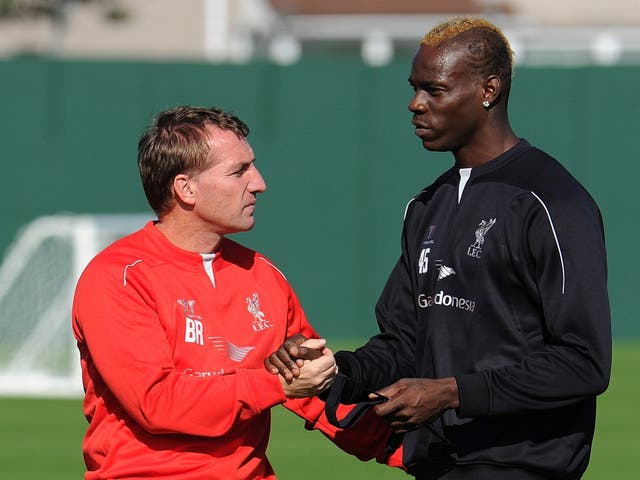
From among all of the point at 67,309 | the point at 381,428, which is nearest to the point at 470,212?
the point at 381,428

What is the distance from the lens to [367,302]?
1510 centimetres

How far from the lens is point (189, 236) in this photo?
182 inches

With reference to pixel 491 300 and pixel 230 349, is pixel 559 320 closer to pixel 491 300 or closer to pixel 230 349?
pixel 491 300

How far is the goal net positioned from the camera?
12.2m

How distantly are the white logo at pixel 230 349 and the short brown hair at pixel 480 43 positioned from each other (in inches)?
44.2

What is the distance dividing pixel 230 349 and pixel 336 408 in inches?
16.5

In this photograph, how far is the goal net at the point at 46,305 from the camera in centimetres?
1223

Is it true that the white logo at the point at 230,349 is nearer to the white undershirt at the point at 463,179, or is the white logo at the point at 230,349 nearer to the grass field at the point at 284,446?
the white undershirt at the point at 463,179

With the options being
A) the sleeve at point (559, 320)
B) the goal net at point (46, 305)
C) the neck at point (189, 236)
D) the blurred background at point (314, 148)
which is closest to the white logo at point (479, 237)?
the sleeve at point (559, 320)

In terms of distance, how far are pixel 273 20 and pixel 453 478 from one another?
23.1 metres

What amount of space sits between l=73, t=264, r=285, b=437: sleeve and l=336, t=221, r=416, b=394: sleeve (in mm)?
493

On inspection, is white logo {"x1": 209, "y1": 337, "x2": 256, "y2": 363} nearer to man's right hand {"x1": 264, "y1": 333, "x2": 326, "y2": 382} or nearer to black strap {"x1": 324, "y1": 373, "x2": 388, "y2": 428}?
man's right hand {"x1": 264, "y1": 333, "x2": 326, "y2": 382}

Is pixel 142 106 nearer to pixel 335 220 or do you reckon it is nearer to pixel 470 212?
pixel 335 220

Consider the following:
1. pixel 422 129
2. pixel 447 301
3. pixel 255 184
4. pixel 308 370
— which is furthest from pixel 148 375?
pixel 422 129
